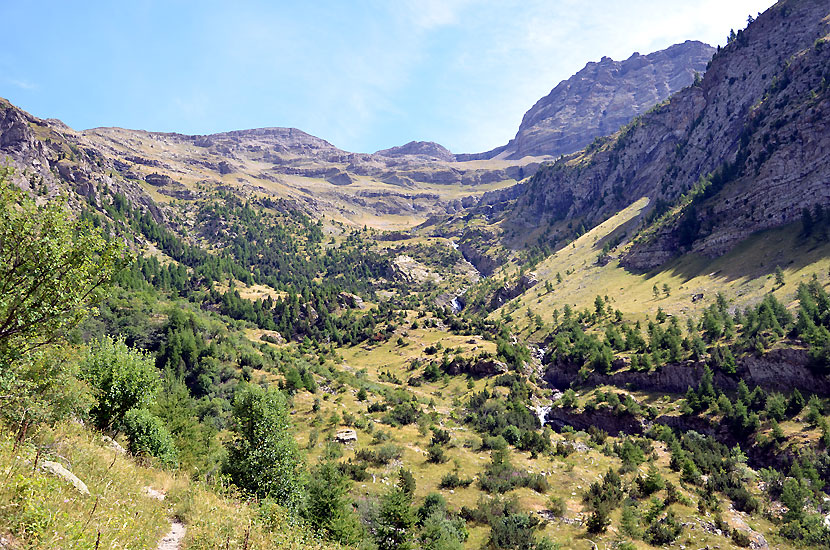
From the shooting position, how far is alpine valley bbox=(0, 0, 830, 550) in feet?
42.7

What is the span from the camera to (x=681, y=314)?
8319 cm

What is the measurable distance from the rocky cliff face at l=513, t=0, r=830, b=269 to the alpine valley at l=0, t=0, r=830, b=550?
2.66 ft

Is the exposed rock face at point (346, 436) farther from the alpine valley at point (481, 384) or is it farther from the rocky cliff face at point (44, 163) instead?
the rocky cliff face at point (44, 163)

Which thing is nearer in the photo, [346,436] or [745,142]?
[346,436]

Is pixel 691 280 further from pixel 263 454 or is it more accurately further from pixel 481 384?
pixel 263 454

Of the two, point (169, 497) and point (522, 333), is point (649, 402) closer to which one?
point (522, 333)

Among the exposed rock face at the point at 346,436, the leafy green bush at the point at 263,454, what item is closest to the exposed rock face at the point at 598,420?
the exposed rock face at the point at 346,436

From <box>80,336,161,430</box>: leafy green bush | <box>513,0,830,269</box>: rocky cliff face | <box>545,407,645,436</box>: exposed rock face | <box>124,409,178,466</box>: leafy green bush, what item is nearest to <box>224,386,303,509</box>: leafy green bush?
<box>124,409,178,466</box>: leafy green bush

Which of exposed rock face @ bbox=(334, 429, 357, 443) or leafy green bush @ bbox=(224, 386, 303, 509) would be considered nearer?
leafy green bush @ bbox=(224, 386, 303, 509)

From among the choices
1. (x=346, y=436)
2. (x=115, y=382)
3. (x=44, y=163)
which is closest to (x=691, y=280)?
(x=346, y=436)

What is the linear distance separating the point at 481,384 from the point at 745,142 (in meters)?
117

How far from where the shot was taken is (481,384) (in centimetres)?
7738

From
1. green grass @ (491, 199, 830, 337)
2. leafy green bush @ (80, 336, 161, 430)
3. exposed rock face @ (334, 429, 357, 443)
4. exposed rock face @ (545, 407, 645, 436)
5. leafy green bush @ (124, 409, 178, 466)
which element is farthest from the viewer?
green grass @ (491, 199, 830, 337)

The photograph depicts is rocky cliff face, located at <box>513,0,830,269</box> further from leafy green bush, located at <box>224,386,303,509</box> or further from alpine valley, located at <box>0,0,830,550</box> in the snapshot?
leafy green bush, located at <box>224,386,303,509</box>
